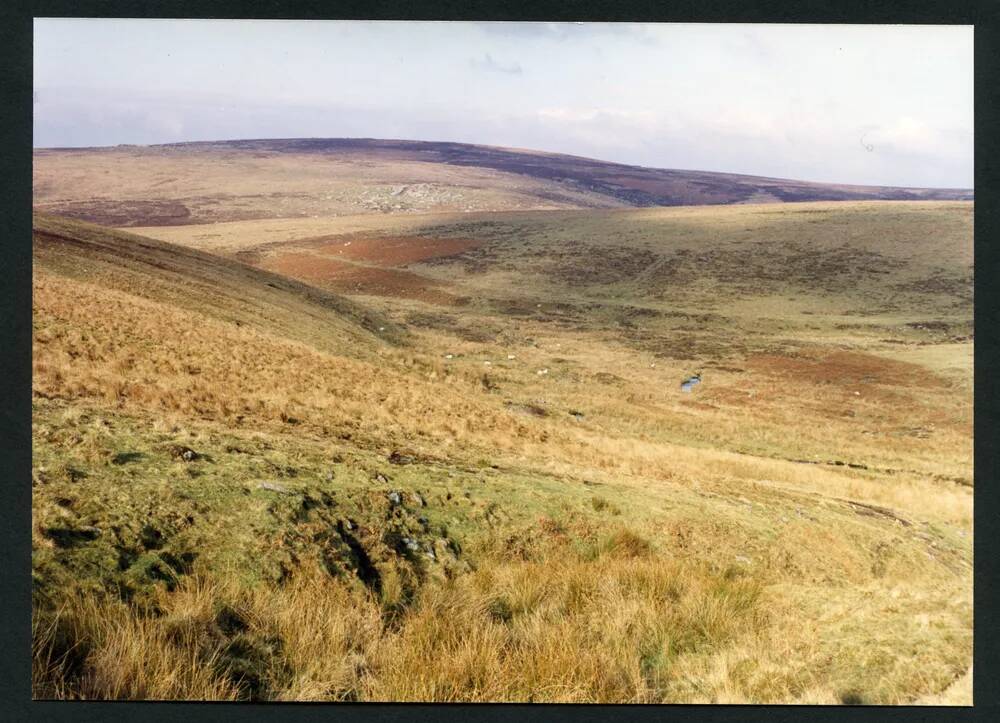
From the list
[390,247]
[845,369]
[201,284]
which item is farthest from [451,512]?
[390,247]

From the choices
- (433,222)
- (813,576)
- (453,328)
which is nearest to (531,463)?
(813,576)

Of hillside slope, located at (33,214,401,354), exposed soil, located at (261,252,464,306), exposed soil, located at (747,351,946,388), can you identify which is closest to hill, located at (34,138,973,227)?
exposed soil, located at (261,252,464,306)

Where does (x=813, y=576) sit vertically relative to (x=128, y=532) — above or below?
below

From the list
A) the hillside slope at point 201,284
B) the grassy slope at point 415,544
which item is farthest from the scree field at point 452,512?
the hillside slope at point 201,284

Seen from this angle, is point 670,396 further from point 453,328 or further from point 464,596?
point 464,596

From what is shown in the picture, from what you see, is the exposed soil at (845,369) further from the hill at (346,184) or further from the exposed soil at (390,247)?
the hill at (346,184)
